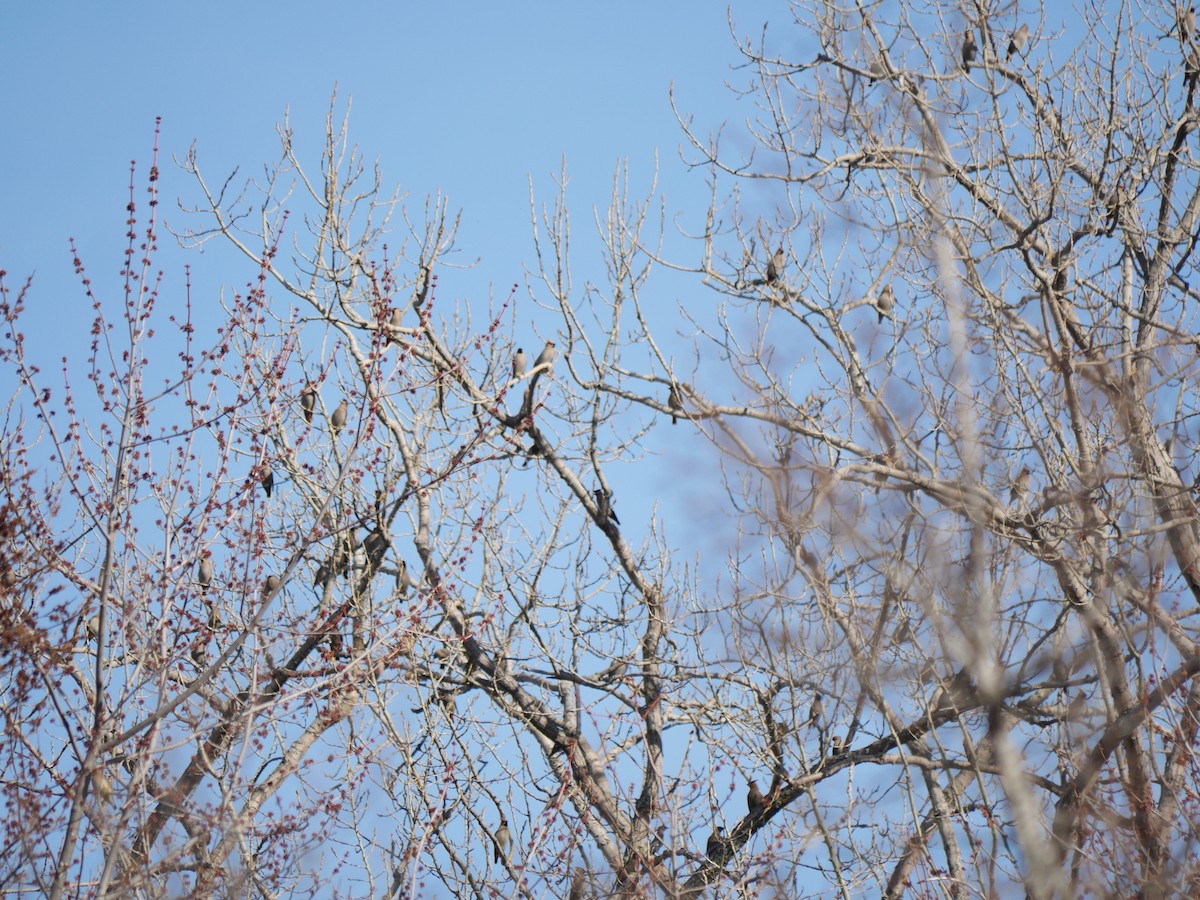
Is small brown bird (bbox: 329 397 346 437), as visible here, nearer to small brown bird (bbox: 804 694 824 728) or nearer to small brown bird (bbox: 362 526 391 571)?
small brown bird (bbox: 362 526 391 571)

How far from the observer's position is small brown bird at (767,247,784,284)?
8.40m

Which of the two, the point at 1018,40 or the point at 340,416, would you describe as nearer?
the point at 1018,40

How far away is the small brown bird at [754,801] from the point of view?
7.55 metres

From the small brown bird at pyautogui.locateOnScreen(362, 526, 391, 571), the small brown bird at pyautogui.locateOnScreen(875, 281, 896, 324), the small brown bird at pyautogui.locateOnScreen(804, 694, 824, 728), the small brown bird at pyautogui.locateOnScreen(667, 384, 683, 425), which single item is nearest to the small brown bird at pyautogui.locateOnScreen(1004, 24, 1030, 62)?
the small brown bird at pyautogui.locateOnScreen(875, 281, 896, 324)

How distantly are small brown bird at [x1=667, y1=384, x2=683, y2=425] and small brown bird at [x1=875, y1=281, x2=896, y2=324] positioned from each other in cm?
161

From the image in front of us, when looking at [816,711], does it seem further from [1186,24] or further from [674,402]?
[1186,24]

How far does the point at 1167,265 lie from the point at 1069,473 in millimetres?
2209

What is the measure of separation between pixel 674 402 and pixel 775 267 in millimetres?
1157

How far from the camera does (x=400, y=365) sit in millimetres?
5094

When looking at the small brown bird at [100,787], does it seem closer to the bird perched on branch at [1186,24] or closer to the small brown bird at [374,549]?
the small brown bird at [374,549]

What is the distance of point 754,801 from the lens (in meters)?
7.66

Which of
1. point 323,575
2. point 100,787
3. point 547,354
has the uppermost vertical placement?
point 547,354

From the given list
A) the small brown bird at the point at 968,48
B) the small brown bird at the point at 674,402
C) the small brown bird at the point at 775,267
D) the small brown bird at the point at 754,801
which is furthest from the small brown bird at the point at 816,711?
the small brown bird at the point at 968,48

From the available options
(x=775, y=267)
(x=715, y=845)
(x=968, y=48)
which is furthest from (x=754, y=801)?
(x=968, y=48)
